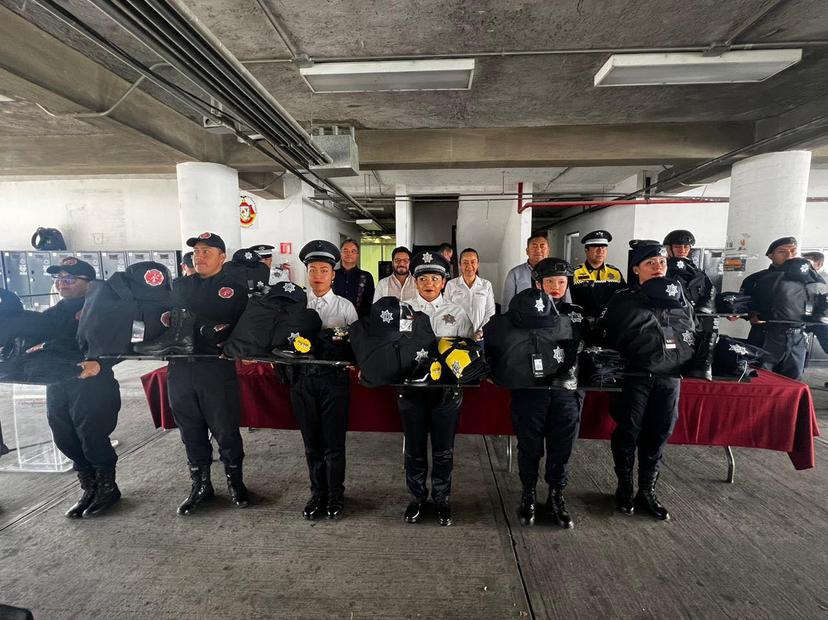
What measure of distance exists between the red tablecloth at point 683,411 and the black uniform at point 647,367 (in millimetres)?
442

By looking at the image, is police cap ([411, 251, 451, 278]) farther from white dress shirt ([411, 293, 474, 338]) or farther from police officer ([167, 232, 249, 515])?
police officer ([167, 232, 249, 515])

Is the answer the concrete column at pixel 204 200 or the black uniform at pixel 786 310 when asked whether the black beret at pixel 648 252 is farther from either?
the concrete column at pixel 204 200

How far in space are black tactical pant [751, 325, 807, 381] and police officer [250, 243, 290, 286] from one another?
5532 millimetres

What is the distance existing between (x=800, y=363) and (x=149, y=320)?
6254 mm

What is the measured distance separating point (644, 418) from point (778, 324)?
2.85m

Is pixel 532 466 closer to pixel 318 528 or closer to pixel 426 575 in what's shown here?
pixel 426 575

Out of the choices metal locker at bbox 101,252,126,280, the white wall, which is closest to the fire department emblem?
metal locker at bbox 101,252,126,280

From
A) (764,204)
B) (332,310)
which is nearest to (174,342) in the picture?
(332,310)

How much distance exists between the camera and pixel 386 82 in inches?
141

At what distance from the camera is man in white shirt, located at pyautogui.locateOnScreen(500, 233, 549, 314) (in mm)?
3633

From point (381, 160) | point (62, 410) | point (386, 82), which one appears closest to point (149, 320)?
point (62, 410)

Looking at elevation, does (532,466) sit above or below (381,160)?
below

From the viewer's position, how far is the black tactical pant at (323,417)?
239 centimetres

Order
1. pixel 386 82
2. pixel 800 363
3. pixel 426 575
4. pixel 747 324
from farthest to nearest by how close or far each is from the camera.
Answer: pixel 747 324
pixel 800 363
pixel 386 82
pixel 426 575
